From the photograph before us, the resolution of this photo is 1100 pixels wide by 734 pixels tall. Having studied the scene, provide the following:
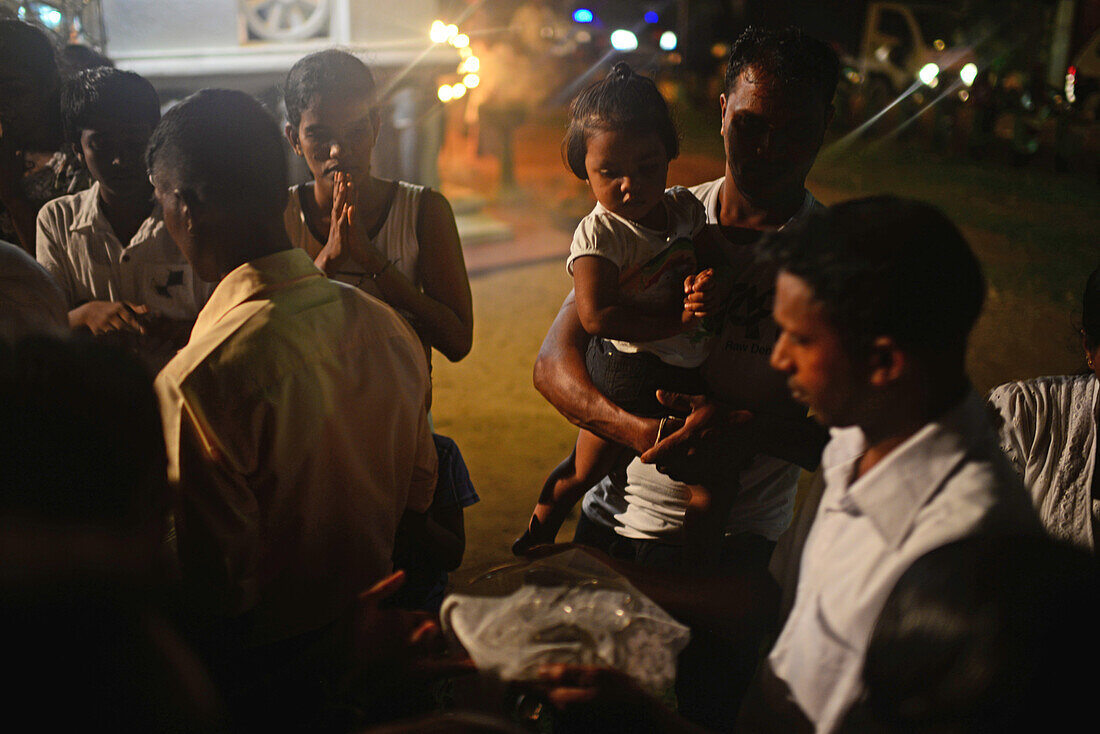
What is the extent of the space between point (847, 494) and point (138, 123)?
7.53 feet

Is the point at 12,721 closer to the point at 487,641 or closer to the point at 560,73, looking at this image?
the point at 487,641

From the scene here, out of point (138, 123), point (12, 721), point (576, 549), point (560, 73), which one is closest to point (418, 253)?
point (138, 123)

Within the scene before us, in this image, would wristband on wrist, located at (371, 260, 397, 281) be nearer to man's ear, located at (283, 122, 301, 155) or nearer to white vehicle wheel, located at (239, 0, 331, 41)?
man's ear, located at (283, 122, 301, 155)

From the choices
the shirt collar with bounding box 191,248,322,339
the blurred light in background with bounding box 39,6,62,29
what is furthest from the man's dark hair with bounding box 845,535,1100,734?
the blurred light in background with bounding box 39,6,62,29

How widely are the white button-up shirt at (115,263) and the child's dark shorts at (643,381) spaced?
1.25 m

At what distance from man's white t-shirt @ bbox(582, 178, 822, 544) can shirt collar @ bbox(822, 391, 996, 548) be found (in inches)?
34.6

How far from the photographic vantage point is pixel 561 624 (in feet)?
4.89

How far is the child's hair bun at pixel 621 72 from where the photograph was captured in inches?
89.6

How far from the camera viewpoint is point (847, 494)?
1273 mm

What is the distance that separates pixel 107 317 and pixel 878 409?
82.5 inches

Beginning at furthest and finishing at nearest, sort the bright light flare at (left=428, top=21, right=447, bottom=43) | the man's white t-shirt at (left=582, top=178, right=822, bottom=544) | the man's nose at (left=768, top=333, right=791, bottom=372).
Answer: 1. the bright light flare at (left=428, top=21, right=447, bottom=43)
2. the man's white t-shirt at (left=582, top=178, right=822, bottom=544)
3. the man's nose at (left=768, top=333, right=791, bottom=372)

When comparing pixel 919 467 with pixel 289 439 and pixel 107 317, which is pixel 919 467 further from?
pixel 107 317

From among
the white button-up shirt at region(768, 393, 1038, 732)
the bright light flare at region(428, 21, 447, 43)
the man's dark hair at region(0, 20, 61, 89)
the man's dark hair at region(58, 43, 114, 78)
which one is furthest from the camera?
the bright light flare at region(428, 21, 447, 43)

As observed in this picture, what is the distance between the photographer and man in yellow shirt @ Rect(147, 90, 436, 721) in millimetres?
1525
